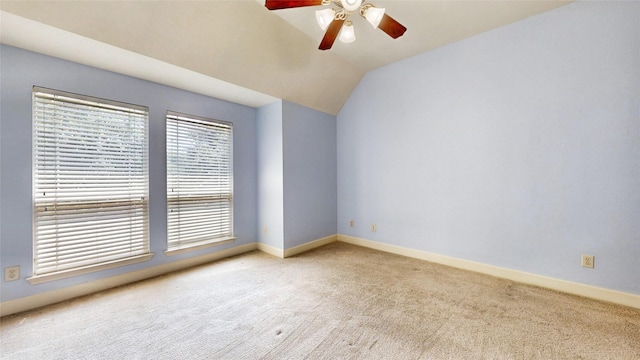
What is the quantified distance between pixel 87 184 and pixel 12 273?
2.85 ft

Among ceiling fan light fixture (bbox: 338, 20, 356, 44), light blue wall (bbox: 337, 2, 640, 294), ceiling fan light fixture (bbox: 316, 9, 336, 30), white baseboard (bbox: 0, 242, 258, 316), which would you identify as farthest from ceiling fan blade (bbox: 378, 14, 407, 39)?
white baseboard (bbox: 0, 242, 258, 316)

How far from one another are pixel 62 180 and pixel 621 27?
5.21 m

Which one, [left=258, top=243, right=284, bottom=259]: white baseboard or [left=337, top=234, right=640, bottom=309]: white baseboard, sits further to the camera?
[left=258, top=243, right=284, bottom=259]: white baseboard

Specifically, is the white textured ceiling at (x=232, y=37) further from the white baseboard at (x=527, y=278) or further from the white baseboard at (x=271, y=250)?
the white baseboard at (x=527, y=278)

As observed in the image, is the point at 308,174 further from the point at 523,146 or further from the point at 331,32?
the point at 523,146

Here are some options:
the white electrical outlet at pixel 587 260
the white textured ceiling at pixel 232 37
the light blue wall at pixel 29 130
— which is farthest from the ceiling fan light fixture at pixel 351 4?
the white electrical outlet at pixel 587 260

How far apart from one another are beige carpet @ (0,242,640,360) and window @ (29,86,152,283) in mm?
425

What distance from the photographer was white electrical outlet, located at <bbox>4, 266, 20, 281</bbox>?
2.04 m

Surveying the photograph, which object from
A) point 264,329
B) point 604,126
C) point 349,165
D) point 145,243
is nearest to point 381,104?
point 349,165

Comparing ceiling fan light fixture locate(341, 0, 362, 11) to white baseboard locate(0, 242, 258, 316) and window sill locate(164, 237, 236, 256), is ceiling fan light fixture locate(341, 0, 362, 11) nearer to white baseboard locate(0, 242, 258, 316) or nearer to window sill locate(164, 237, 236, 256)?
window sill locate(164, 237, 236, 256)

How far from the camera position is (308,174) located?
3.86 meters

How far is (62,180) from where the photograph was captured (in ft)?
7.50

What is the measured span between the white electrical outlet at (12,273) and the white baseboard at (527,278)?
12.7ft

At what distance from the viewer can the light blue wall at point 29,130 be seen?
80.5 inches
